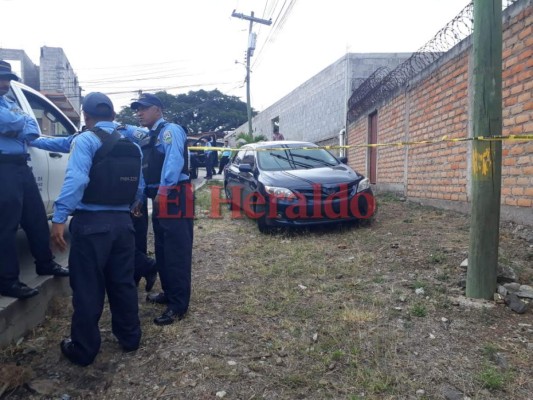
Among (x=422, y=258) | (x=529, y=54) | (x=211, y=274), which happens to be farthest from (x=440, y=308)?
(x=529, y=54)

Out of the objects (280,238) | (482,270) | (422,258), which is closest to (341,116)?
(280,238)

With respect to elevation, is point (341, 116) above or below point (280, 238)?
above

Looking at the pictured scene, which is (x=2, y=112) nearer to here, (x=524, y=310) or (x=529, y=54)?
(x=524, y=310)

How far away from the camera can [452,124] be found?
6035 millimetres

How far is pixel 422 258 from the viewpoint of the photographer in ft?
13.4

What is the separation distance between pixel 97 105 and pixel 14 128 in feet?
2.20

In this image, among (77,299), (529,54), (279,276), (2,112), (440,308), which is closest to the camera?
(77,299)

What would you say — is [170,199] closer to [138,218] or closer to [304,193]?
[138,218]

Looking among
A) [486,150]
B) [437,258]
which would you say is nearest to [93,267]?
[486,150]

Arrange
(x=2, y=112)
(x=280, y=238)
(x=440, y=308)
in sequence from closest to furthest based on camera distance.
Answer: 1. (x=2, y=112)
2. (x=440, y=308)
3. (x=280, y=238)

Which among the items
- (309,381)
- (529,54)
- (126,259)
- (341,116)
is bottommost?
(309,381)

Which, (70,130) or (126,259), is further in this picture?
(70,130)

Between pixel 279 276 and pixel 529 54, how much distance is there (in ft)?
11.4

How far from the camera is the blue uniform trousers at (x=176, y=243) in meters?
2.98
